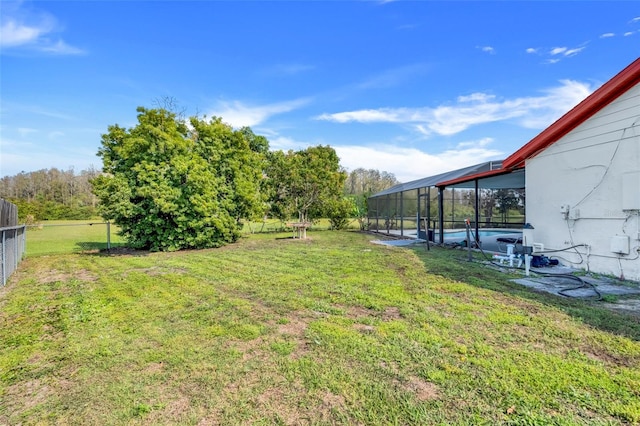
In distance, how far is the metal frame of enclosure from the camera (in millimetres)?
10872

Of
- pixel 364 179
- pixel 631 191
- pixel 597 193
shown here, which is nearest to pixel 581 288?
pixel 631 191

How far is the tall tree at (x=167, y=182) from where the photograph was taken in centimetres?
950

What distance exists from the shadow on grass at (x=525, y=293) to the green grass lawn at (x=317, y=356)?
0.12 feet

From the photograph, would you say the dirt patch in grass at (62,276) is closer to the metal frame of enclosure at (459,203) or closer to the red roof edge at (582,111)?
the metal frame of enclosure at (459,203)

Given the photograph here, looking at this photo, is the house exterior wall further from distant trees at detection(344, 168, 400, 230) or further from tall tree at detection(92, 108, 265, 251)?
distant trees at detection(344, 168, 400, 230)

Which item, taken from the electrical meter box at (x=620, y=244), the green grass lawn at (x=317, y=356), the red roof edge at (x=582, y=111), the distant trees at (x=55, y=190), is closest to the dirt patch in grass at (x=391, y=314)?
the green grass lawn at (x=317, y=356)

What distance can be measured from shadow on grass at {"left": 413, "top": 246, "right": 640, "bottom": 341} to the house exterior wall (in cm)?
165

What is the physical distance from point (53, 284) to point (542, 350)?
24.3 feet

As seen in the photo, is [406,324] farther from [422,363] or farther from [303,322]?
[303,322]

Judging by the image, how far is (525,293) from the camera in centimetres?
452

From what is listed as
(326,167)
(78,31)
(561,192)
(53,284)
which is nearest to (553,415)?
(561,192)

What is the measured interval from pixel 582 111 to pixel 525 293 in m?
3.90

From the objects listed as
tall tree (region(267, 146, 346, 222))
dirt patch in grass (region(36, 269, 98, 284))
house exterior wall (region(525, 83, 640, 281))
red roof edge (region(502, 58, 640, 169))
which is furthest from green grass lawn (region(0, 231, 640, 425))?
tall tree (region(267, 146, 346, 222))

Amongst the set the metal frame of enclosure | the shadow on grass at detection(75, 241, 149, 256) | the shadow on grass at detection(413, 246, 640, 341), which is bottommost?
the shadow on grass at detection(75, 241, 149, 256)
